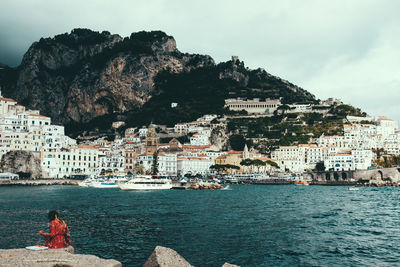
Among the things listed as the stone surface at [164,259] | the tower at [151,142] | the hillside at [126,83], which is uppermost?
the hillside at [126,83]

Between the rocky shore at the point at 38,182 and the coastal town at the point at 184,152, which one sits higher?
the coastal town at the point at 184,152

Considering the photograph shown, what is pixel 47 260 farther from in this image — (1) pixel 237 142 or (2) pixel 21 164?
(1) pixel 237 142

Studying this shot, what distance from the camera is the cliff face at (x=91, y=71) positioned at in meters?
140

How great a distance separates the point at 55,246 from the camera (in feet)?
32.2

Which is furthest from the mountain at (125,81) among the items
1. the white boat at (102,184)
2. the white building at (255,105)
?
the white boat at (102,184)

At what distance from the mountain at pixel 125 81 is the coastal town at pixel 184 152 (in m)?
22.4

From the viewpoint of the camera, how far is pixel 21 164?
3155 inches

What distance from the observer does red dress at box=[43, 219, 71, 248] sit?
984 centimetres

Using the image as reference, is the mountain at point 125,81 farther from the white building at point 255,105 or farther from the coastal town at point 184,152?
the coastal town at point 184,152

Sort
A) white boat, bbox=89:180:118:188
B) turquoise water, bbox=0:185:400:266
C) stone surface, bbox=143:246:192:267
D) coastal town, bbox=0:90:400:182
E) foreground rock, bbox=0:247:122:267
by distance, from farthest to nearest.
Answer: coastal town, bbox=0:90:400:182
white boat, bbox=89:180:118:188
turquoise water, bbox=0:185:400:266
stone surface, bbox=143:246:192:267
foreground rock, bbox=0:247:122:267

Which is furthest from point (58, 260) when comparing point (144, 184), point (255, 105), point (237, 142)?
point (255, 105)

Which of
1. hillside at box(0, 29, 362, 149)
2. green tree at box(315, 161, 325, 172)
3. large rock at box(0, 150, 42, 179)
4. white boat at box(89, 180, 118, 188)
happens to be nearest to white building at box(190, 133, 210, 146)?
hillside at box(0, 29, 362, 149)

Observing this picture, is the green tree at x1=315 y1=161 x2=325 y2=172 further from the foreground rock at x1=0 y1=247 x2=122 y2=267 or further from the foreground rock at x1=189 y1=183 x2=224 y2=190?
the foreground rock at x1=0 y1=247 x2=122 y2=267

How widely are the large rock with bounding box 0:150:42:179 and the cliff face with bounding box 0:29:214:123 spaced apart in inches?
2395
